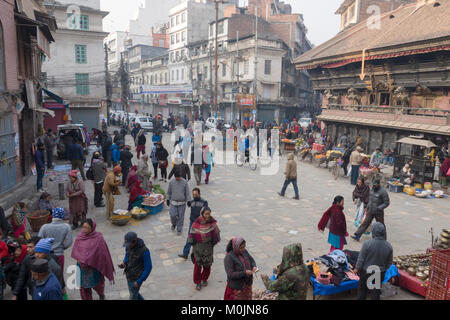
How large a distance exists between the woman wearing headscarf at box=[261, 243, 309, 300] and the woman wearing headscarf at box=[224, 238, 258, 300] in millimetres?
500

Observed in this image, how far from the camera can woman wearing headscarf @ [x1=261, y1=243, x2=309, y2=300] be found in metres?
4.23

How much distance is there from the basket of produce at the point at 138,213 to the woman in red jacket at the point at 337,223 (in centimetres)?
502

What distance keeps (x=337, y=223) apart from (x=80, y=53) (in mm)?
30324

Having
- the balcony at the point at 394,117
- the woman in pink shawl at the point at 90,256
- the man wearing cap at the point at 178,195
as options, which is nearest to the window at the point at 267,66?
the balcony at the point at 394,117

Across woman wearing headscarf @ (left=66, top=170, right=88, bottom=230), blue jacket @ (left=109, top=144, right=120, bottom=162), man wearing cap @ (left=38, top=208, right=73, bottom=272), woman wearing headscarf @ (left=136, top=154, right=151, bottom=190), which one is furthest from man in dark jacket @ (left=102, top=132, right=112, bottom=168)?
man wearing cap @ (left=38, top=208, right=73, bottom=272)

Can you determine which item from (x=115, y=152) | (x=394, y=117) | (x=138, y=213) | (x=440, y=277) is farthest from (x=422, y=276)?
(x=394, y=117)

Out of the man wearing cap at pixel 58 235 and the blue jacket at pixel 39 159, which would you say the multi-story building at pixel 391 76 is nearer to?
the man wearing cap at pixel 58 235

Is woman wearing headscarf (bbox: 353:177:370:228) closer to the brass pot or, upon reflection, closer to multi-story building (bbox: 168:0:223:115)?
the brass pot

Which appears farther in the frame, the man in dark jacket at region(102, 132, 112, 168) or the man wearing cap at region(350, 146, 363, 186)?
the man in dark jacket at region(102, 132, 112, 168)

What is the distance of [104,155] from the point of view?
1636 centimetres

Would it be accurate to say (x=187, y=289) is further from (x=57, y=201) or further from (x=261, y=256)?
(x=57, y=201)

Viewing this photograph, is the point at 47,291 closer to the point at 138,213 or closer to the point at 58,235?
the point at 58,235

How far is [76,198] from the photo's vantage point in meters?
8.52


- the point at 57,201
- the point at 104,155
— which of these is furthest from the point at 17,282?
the point at 104,155
